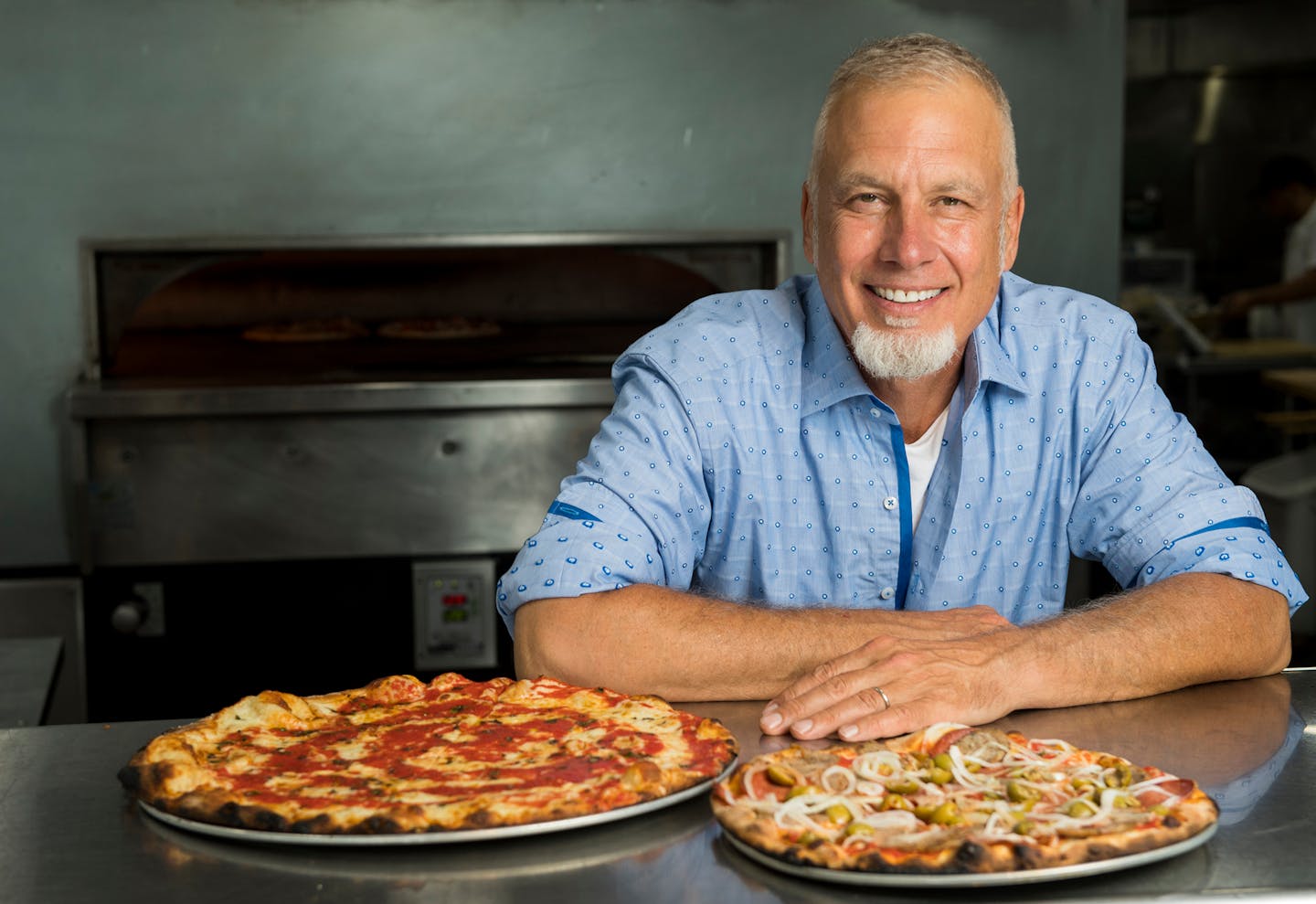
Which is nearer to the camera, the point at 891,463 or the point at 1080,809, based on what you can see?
the point at 1080,809

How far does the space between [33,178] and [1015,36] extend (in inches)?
89.7

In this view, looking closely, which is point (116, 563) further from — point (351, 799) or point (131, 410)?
point (351, 799)

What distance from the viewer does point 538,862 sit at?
3.68ft

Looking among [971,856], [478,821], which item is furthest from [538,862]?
[971,856]

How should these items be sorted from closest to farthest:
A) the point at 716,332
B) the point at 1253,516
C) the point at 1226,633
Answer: the point at 1226,633
the point at 1253,516
the point at 716,332

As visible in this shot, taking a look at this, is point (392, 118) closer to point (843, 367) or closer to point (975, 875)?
point (843, 367)

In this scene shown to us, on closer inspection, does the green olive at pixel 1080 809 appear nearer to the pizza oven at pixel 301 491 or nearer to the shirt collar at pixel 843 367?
the shirt collar at pixel 843 367

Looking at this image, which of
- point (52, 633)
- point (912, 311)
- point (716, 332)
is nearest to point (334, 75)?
point (52, 633)

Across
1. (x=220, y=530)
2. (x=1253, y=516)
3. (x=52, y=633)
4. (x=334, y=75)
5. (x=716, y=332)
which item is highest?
(x=334, y=75)

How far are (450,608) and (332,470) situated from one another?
1.38ft

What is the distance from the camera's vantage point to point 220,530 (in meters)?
3.31

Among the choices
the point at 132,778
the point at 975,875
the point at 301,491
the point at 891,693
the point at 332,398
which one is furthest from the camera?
the point at 301,491

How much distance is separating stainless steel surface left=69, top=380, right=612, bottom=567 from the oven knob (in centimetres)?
10

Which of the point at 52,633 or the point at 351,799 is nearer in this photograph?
the point at 351,799
